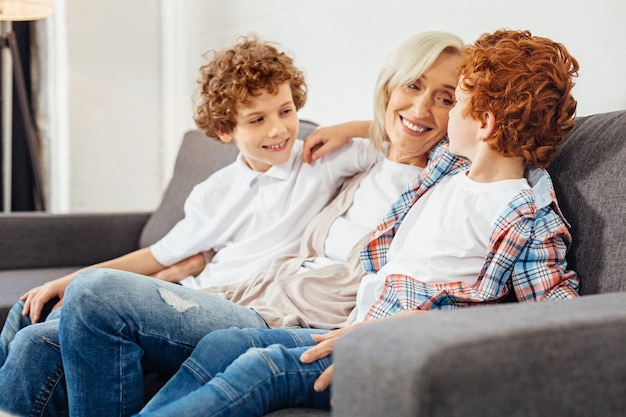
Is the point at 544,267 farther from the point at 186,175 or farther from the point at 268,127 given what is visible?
the point at 186,175

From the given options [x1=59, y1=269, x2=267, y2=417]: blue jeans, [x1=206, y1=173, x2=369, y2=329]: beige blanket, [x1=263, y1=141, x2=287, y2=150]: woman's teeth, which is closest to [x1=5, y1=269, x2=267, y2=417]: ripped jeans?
[x1=59, y1=269, x2=267, y2=417]: blue jeans

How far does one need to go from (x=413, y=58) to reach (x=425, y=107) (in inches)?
4.3

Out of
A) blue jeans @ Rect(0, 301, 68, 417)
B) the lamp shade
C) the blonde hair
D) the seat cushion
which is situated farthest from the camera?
the lamp shade

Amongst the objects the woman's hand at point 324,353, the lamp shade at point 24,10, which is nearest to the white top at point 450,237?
the woman's hand at point 324,353

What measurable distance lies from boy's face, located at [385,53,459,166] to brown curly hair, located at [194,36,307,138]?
1.04 ft

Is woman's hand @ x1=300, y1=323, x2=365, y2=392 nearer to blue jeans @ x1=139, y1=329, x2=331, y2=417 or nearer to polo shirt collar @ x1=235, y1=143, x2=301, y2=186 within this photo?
blue jeans @ x1=139, y1=329, x2=331, y2=417

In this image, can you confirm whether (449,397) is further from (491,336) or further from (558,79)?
(558,79)

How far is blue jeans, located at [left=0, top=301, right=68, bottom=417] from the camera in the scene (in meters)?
1.36

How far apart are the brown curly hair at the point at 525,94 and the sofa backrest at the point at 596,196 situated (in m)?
0.05

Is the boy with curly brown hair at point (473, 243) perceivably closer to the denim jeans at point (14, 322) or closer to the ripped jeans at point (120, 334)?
the ripped jeans at point (120, 334)

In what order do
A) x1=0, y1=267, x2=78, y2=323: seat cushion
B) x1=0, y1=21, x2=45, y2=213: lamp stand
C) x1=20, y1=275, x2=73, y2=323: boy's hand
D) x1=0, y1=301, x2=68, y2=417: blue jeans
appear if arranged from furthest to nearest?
x1=0, y1=21, x2=45, y2=213: lamp stand → x1=0, y1=267, x2=78, y2=323: seat cushion → x1=20, y1=275, x2=73, y2=323: boy's hand → x1=0, y1=301, x2=68, y2=417: blue jeans

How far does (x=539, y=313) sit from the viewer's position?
0.89 metres

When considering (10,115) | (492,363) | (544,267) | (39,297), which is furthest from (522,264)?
(10,115)

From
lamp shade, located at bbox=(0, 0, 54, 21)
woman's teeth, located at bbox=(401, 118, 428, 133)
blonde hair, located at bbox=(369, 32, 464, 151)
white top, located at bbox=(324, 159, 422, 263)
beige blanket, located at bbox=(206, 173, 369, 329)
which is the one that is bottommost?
beige blanket, located at bbox=(206, 173, 369, 329)
